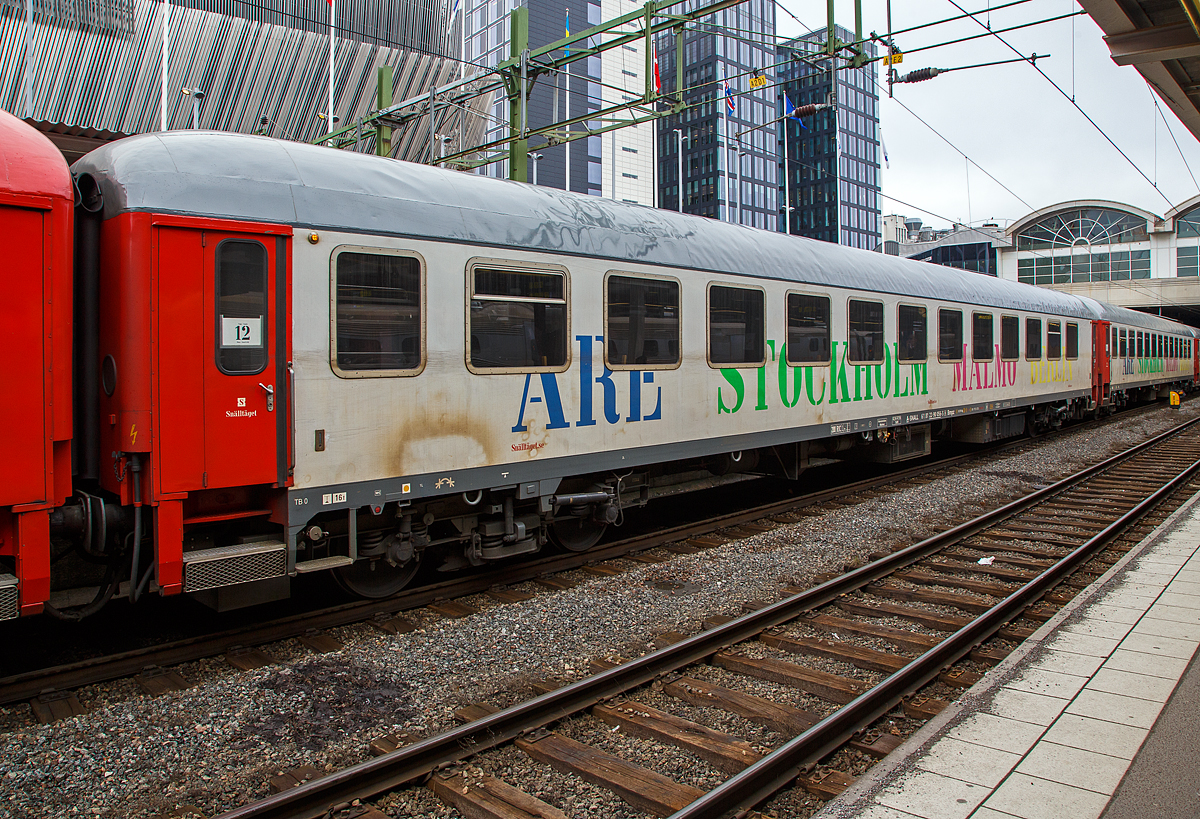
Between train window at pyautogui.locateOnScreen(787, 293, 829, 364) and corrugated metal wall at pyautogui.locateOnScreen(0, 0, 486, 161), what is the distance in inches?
512

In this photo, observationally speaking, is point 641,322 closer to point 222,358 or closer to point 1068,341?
point 222,358

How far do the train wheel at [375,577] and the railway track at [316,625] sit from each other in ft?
0.35

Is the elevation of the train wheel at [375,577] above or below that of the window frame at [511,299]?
below

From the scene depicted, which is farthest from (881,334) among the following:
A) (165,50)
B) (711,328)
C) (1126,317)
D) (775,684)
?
(165,50)

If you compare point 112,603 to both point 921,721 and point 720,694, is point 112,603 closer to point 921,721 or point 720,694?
point 720,694

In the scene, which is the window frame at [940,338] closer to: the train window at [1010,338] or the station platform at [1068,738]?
the train window at [1010,338]

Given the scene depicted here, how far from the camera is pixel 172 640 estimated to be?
5.88 meters

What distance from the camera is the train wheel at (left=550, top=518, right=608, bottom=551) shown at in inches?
330

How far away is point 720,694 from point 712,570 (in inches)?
114

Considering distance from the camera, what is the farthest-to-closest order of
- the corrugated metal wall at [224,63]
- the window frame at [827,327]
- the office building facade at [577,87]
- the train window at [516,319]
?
the office building facade at [577,87]
the corrugated metal wall at [224,63]
the window frame at [827,327]
the train window at [516,319]

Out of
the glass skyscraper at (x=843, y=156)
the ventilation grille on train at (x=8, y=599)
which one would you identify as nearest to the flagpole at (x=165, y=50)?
the ventilation grille on train at (x=8, y=599)

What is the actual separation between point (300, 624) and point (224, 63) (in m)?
24.6

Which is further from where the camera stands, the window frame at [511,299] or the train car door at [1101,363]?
the train car door at [1101,363]

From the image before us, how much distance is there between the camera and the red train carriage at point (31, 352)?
4.65 m
